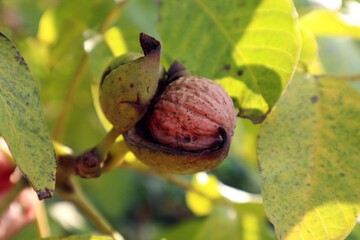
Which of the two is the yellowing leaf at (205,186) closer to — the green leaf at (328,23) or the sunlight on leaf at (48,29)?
the green leaf at (328,23)

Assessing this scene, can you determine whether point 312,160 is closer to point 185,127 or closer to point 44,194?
point 185,127

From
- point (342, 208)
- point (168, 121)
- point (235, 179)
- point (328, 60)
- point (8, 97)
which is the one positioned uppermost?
point (8, 97)

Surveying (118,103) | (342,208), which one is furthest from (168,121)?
(342,208)

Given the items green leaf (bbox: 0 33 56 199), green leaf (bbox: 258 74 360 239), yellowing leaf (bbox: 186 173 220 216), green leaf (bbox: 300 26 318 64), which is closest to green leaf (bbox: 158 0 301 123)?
green leaf (bbox: 258 74 360 239)

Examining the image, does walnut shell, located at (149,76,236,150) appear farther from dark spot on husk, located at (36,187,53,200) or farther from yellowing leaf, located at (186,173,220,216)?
yellowing leaf, located at (186,173,220,216)

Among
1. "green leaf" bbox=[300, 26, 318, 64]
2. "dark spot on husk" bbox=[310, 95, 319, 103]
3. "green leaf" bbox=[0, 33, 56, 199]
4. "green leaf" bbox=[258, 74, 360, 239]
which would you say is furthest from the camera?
"green leaf" bbox=[300, 26, 318, 64]

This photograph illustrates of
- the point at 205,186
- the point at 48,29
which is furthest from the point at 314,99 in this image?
the point at 48,29

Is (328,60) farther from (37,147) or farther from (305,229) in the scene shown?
(37,147)
